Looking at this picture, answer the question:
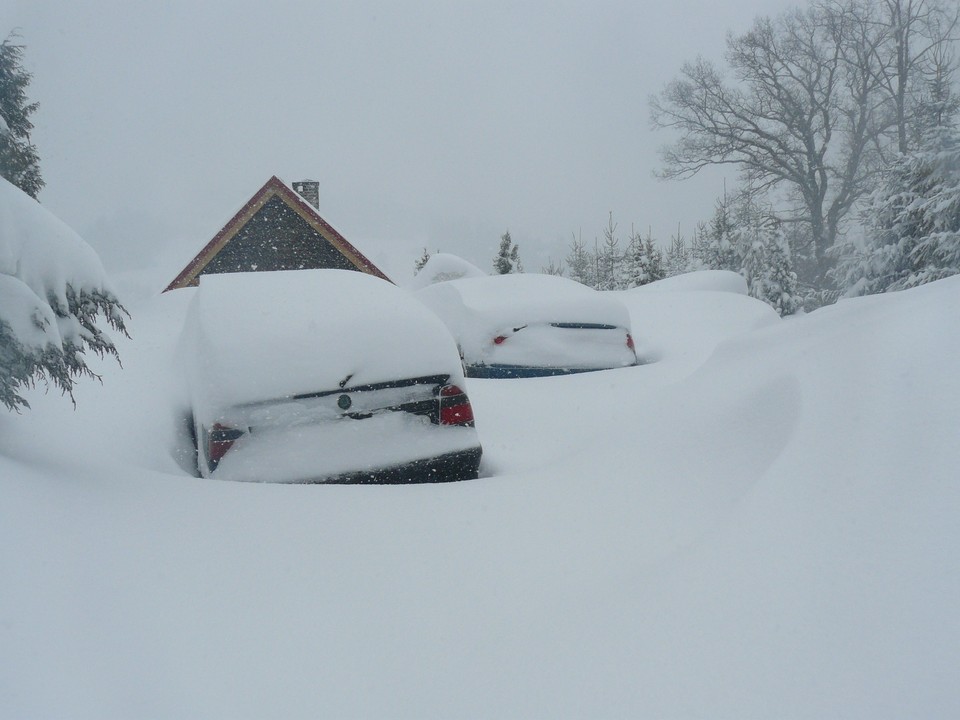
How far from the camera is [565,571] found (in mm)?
1851

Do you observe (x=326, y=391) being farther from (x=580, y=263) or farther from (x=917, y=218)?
(x=580, y=263)

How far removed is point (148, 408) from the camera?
3.51 m

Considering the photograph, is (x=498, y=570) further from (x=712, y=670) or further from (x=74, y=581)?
(x=74, y=581)

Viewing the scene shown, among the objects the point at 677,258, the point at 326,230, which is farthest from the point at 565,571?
the point at 677,258

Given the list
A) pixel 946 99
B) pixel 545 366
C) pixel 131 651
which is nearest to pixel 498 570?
pixel 131 651

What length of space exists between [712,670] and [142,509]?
5.80 ft

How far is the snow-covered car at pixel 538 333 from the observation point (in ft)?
19.4

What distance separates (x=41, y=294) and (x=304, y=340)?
1.01 m

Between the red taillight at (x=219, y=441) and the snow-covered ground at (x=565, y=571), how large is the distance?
0.26 meters

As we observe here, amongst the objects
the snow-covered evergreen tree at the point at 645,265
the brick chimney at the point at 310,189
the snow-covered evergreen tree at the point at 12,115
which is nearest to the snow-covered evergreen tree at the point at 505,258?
Answer: the snow-covered evergreen tree at the point at 645,265

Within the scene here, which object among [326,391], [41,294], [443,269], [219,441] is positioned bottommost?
[219,441]

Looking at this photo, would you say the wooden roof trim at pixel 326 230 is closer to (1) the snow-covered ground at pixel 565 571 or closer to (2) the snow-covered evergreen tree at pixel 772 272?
(2) the snow-covered evergreen tree at pixel 772 272

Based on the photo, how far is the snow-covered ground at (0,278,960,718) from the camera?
1278 mm

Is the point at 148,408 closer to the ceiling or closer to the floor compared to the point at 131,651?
closer to the ceiling
